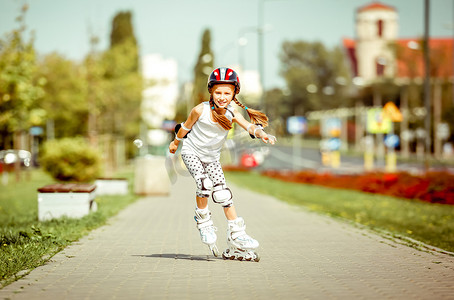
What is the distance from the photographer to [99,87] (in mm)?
32281

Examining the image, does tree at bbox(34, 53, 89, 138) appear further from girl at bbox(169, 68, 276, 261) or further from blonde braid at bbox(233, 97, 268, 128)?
blonde braid at bbox(233, 97, 268, 128)

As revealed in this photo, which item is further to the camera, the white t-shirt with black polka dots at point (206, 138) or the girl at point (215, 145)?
the white t-shirt with black polka dots at point (206, 138)

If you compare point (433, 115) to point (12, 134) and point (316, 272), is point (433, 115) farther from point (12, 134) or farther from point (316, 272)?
point (316, 272)

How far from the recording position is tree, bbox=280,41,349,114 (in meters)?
127

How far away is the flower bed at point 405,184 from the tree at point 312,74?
97.2 metres

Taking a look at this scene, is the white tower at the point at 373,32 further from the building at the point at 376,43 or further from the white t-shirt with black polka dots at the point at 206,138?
the white t-shirt with black polka dots at the point at 206,138

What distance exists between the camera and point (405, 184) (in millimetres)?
22359

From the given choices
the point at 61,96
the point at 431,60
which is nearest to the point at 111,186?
the point at 61,96

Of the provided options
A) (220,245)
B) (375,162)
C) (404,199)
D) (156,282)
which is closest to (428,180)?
(404,199)

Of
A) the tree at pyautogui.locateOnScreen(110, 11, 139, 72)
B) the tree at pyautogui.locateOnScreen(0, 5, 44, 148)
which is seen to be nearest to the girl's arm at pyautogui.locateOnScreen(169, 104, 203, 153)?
the tree at pyautogui.locateOnScreen(0, 5, 44, 148)

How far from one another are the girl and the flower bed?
11881mm

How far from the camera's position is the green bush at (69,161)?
24.1 metres

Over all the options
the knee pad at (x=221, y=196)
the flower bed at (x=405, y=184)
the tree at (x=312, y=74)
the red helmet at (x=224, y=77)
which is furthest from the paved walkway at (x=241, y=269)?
the tree at (x=312, y=74)

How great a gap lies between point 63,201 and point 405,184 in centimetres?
1252
